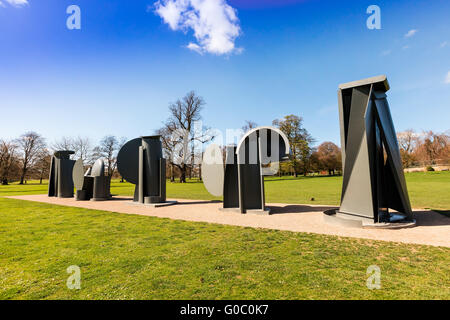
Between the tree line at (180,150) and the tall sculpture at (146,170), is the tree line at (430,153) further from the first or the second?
the tall sculpture at (146,170)

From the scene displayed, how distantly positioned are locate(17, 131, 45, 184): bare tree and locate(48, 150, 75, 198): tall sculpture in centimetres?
4046

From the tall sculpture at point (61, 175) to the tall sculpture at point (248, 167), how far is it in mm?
14981

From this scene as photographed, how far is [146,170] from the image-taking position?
14336 millimetres

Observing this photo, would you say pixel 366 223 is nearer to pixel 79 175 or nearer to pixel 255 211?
pixel 255 211

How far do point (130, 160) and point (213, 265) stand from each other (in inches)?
479

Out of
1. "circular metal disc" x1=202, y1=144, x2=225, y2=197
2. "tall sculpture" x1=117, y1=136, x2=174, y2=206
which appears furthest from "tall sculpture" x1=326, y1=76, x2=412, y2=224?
"tall sculpture" x1=117, y1=136, x2=174, y2=206

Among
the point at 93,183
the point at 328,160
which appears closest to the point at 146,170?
the point at 93,183

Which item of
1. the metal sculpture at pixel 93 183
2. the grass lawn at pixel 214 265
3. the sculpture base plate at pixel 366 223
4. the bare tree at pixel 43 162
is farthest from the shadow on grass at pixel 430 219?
the bare tree at pixel 43 162

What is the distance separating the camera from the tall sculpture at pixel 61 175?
1914cm
